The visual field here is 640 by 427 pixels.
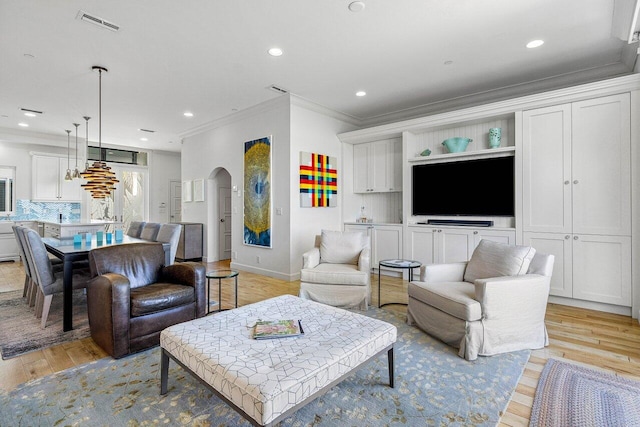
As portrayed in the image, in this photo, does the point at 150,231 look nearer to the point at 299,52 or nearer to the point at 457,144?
the point at 299,52

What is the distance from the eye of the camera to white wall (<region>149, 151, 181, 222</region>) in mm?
8906

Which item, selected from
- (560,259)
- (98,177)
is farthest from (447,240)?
(98,177)

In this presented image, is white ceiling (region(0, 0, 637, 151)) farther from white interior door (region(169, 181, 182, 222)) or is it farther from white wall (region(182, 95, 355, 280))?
white interior door (region(169, 181, 182, 222))

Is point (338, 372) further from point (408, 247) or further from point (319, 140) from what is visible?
point (319, 140)

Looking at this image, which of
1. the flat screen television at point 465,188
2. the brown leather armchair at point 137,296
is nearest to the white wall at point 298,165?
the flat screen television at point 465,188

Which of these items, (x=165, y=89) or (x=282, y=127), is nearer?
(x=165, y=89)

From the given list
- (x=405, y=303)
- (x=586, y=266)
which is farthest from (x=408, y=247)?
(x=586, y=266)

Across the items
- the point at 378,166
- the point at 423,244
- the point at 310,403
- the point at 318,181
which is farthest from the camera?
the point at 378,166

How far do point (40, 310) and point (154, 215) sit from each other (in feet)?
19.7

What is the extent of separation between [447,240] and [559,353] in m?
2.19

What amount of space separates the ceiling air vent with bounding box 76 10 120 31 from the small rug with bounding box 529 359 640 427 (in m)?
4.38

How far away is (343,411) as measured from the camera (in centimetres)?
176

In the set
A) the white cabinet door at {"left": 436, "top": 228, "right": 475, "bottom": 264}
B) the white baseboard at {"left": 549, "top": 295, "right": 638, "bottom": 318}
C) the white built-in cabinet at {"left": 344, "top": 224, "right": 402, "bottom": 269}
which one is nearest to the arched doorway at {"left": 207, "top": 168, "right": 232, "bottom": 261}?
the white built-in cabinet at {"left": 344, "top": 224, "right": 402, "bottom": 269}

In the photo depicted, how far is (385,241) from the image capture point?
5168mm
